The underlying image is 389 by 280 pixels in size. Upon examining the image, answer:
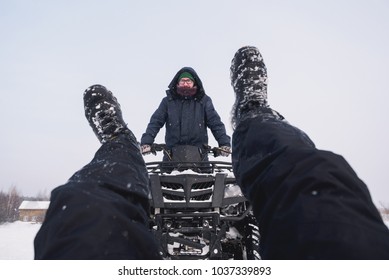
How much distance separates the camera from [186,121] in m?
4.64

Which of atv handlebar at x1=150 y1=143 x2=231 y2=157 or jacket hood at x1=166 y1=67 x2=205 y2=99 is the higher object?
jacket hood at x1=166 y1=67 x2=205 y2=99

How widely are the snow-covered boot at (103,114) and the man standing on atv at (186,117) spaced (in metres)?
1.41

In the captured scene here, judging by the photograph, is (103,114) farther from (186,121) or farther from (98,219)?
(186,121)

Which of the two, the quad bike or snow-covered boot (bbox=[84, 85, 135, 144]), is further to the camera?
the quad bike

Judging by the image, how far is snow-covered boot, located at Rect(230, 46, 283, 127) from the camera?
6.57 feet

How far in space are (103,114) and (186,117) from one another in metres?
2.18

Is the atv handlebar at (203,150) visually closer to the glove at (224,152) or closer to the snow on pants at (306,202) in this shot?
the glove at (224,152)

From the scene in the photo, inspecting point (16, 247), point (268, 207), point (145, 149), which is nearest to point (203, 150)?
point (145, 149)

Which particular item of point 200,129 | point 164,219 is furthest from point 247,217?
point 200,129

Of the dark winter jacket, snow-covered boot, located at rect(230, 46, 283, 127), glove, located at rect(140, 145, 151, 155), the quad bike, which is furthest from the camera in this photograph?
the dark winter jacket

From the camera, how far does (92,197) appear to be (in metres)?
1.23

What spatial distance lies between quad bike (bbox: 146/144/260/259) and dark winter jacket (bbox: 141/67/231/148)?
153 centimetres

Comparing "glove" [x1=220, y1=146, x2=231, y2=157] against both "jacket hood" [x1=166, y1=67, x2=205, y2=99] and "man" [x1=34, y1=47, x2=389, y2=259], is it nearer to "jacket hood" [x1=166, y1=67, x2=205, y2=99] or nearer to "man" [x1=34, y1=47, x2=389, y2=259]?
"jacket hood" [x1=166, y1=67, x2=205, y2=99]

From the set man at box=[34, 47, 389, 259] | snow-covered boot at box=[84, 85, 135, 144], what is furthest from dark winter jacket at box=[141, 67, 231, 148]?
man at box=[34, 47, 389, 259]
